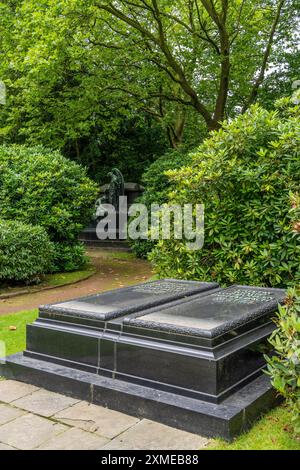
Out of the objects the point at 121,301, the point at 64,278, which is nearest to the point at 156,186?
the point at 64,278

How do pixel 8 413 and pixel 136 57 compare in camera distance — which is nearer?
pixel 8 413

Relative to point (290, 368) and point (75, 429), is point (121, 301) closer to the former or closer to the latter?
point (75, 429)

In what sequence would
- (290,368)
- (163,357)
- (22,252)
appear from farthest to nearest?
(22,252)
(163,357)
(290,368)

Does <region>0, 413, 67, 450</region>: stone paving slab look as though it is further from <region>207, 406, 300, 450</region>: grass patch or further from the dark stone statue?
the dark stone statue

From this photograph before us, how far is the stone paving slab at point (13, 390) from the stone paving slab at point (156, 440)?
1.13 meters

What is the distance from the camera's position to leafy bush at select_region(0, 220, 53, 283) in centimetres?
830

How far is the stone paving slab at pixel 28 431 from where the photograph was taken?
9.60 ft

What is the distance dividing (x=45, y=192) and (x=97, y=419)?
7503 mm

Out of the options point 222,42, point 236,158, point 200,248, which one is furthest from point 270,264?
point 222,42

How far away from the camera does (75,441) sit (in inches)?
115

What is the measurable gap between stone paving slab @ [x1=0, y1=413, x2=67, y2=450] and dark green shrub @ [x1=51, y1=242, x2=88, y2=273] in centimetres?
694

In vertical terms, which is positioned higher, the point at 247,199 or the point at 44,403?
the point at 247,199

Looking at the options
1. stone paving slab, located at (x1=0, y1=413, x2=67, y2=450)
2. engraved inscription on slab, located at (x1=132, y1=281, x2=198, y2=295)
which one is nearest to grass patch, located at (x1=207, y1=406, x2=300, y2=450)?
stone paving slab, located at (x1=0, y1=413, x2=67, y2=450)

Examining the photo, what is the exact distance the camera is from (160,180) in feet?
41.4
